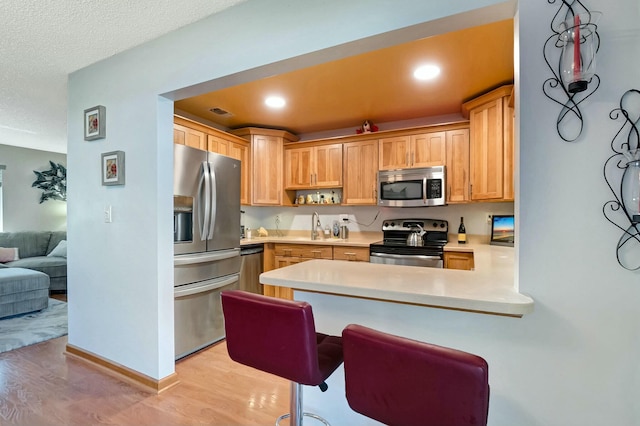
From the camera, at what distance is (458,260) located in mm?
2955

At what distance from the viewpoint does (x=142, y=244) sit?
2145mm

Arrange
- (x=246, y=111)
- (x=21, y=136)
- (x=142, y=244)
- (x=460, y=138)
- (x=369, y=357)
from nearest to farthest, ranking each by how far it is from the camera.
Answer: (x=369, y=357) < (x=142, y=244) < (x=460, y=138) < (x=246, y=111) < (x=21, y=136)

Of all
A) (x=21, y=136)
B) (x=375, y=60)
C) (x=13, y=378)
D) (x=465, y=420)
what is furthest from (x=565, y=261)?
(x=21, y=136)

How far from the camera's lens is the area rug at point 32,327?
2866mm

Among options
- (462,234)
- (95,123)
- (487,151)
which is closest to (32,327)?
(95,123)

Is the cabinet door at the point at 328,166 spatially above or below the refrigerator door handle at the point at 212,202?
above

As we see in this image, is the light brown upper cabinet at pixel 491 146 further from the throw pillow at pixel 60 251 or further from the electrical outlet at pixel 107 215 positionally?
the throw pillow at pixel 60 251

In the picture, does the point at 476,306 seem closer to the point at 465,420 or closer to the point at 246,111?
the point at 465,420

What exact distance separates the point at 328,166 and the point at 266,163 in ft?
2.78

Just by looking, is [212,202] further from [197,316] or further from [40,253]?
[40,253]

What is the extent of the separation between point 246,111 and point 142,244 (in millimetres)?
2006

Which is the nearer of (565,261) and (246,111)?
(565,261)

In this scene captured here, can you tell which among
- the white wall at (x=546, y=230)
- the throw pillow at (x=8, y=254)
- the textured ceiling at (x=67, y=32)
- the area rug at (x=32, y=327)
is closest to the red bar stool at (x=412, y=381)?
the white wall at (x=546, y=230)

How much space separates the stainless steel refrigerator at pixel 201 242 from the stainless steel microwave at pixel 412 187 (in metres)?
1.74
